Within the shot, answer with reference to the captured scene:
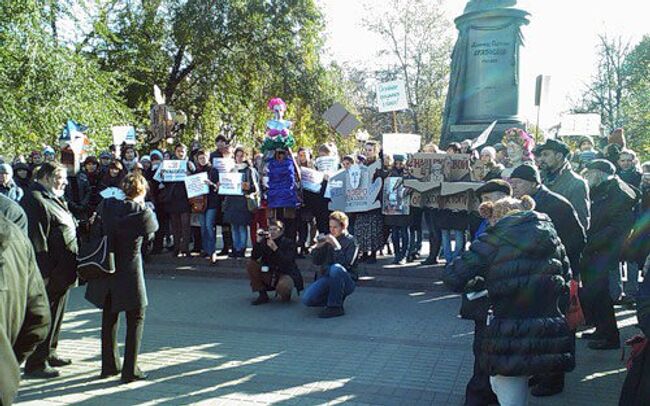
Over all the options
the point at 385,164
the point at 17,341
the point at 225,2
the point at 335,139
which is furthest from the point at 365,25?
Answer: the point at 17,341

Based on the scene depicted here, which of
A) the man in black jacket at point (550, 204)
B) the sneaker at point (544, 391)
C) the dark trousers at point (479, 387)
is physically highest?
the man in black jacket at point (550, 204)

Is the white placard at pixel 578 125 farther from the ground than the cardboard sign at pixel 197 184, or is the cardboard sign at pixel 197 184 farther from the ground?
the white placard at pixel 578 125

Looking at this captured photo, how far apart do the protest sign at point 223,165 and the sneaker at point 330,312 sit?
164 inches

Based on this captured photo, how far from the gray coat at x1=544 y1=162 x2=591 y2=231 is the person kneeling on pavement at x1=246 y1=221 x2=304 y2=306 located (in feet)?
12.8

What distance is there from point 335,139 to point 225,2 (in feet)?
29.3

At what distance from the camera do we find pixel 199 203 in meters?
11.2

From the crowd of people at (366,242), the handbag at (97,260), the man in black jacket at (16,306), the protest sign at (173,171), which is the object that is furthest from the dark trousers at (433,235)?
the man in black jacket at (16,306)

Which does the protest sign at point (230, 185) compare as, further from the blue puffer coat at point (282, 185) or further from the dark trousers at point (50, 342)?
the dark trousers at point (50, 342)

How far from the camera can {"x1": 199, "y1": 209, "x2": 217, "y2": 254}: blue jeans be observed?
36.8 ft

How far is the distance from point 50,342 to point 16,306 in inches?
144

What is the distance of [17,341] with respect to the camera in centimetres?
287

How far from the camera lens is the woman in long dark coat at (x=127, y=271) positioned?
5535 mm

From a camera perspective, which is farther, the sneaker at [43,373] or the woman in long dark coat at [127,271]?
the sneaker at [43,373]

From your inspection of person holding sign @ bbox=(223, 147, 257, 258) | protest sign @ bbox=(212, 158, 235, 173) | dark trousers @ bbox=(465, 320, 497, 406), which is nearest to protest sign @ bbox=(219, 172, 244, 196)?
person holding sign @ bbox=(223, 147, 257, 258)
